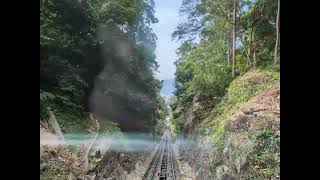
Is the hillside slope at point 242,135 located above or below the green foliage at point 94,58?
below

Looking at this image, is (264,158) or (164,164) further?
(164,164)

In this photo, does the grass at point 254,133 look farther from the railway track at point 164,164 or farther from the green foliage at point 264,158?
the railway track at point 164,164

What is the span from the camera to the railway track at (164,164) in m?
2.85

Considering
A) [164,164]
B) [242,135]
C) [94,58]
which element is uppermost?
[94,58]

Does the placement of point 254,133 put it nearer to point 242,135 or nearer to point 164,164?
point 242,135

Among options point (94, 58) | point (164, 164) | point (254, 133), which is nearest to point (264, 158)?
point (254, 133)

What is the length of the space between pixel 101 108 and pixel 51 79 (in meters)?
0.41

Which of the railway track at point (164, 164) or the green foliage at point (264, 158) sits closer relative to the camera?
the green foliage at point (264, 158)

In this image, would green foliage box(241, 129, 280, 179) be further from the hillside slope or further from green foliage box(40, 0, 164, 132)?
green foliage box(40, 0, 164, 132)

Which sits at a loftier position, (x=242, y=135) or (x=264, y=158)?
(x=242, y=135)

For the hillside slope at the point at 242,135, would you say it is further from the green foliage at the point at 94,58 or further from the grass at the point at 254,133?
the green foliage at the point at 94,58

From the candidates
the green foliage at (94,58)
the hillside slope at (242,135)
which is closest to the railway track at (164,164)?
the hillside slope at (242,135)

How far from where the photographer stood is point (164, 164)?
2885 millimetres

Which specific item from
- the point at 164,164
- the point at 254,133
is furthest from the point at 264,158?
the point at 164,164
